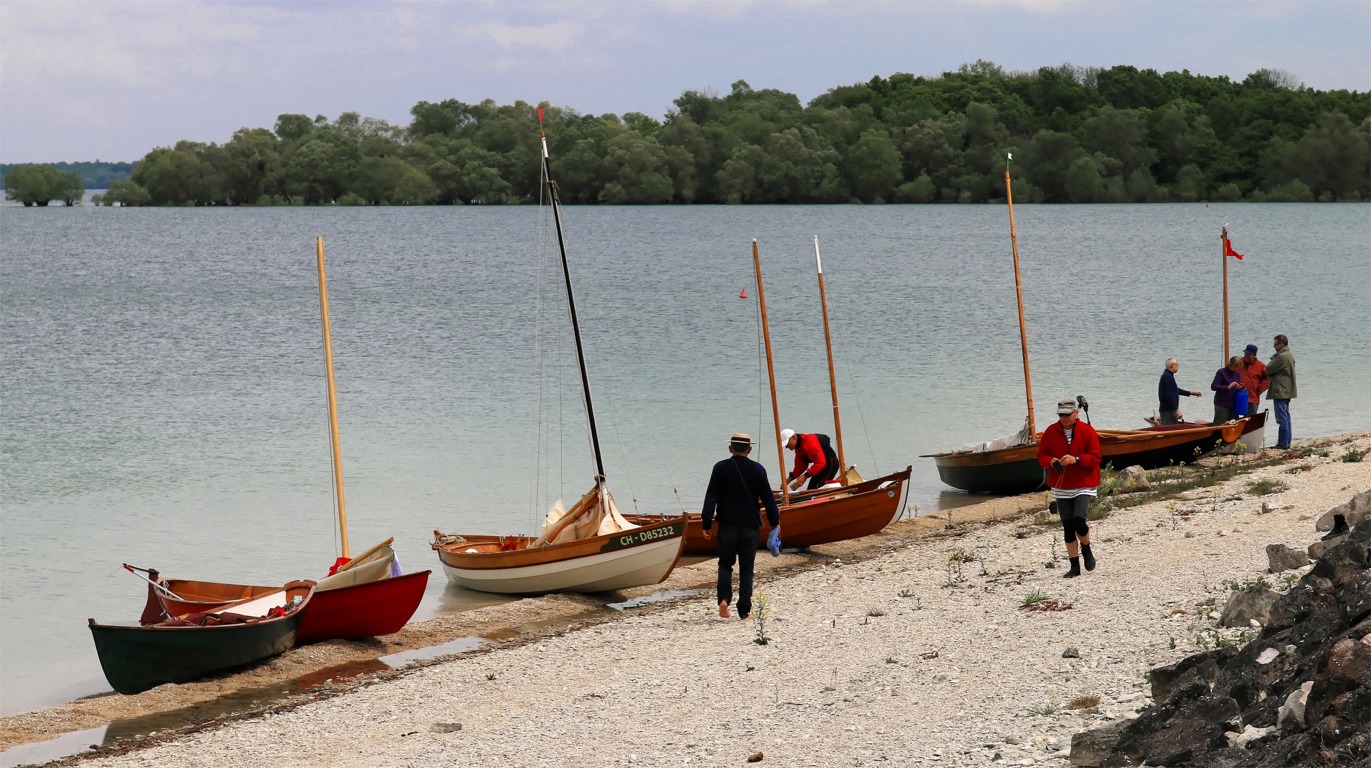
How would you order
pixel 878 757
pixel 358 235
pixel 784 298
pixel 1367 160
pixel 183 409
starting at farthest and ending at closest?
pixel 1367 160
pixel 358 235
pixel 784 298
pixel 183 409
pixel 878 757

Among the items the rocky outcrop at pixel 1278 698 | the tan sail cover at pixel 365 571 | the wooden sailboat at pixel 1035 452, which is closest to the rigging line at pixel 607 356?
the wooden sailboat at pixel 1035 452

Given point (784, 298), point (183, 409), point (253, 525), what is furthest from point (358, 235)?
point (253, 525)

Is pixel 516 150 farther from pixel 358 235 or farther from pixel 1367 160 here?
pixel 1367 160

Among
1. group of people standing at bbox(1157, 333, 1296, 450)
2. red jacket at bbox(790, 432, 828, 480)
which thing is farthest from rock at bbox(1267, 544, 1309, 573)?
group of people standing at bbox(1157, 333, 1296, 450)

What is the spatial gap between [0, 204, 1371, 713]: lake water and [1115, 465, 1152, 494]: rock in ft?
11.5

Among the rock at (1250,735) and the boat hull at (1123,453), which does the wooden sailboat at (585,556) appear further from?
the rock at (1250,735)

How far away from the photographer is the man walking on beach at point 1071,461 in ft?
41.8

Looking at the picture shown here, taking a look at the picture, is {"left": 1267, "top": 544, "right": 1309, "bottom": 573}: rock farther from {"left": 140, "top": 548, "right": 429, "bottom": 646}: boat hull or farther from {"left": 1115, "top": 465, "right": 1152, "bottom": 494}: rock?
{"left": 140, "top": 548, "right": 429, "bottom": 646}: boat hull

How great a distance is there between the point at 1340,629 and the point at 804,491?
11.9 m

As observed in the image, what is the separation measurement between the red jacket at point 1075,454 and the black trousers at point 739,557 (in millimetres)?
2846

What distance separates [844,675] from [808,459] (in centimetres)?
872

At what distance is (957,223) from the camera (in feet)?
374

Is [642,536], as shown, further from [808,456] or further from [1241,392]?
[1241,392]

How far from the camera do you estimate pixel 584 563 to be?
1667cm
